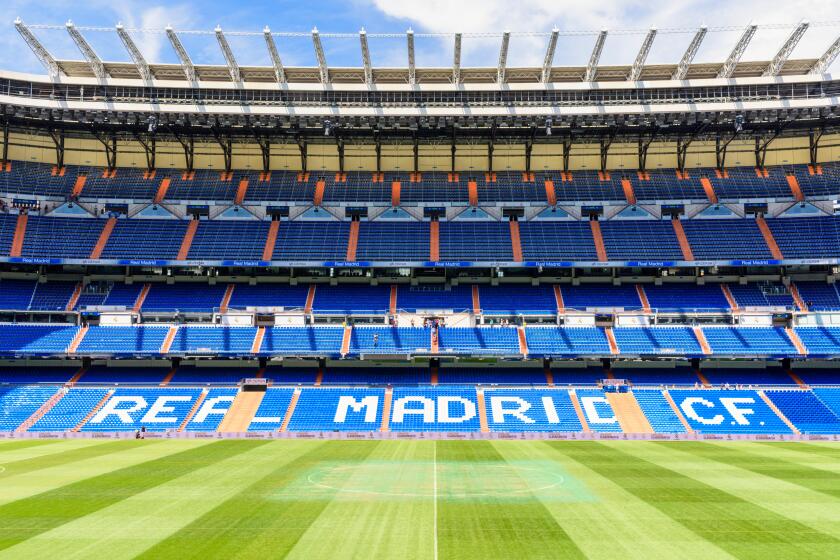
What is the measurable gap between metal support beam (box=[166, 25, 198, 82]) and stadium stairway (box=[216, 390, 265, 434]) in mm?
27160

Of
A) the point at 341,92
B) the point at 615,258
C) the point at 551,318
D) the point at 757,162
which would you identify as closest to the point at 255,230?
the point at 341,92

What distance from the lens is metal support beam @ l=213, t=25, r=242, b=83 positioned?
45.6 meters

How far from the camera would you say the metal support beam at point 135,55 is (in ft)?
148

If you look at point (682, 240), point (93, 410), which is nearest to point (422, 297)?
point (682, 240)

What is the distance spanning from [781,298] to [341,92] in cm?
4193

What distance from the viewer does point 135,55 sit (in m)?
47.6

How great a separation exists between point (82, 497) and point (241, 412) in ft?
68.4

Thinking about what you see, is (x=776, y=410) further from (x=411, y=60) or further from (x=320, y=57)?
(x=320, y=57)

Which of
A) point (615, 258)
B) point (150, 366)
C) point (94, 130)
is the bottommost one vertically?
point (150, 366)

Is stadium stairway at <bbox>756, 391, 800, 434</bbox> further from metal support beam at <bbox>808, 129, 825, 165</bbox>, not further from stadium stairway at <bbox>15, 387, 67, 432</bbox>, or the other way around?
stadium stairway at <bbox>15, 387, 67, 432</bbox>

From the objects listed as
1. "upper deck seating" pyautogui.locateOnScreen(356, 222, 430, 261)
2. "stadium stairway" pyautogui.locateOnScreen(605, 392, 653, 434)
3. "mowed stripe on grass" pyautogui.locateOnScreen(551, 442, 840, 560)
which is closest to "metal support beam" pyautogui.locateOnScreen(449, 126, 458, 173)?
"upper deck seating" pyautogui.locateOnScreen(356, 222, 430, 261)

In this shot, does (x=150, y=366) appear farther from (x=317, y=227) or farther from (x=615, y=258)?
(x=615, y=258)

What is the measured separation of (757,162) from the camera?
57719 mm

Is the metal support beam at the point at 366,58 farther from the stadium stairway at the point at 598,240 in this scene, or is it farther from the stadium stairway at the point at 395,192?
the stadium stairway at the point at 598,240
